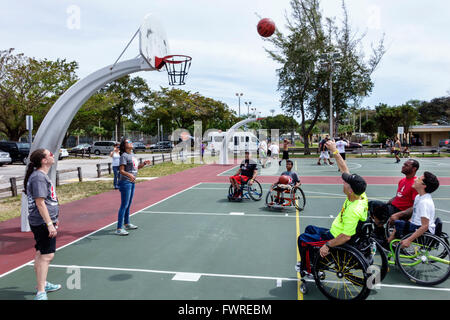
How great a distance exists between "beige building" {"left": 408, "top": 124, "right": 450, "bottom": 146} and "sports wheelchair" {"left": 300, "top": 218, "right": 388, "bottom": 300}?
5559 cm

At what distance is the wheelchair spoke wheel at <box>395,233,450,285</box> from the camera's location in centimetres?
473

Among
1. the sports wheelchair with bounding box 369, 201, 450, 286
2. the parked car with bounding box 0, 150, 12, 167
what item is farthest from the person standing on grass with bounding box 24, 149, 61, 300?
the parked car with bounding box 0, 150, 12, 167

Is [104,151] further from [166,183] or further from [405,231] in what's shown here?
[405,231]

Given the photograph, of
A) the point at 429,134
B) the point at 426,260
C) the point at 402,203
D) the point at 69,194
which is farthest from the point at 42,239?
the point at 429,134

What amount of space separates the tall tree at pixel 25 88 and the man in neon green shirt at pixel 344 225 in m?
35.8

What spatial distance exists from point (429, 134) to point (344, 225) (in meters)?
61.0

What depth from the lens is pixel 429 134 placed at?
55531 millimetres

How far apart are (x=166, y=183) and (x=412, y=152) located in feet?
107

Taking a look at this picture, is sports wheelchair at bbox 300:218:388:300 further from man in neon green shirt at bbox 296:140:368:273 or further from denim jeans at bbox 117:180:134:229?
denim jeans at bbox 117:180:134:229

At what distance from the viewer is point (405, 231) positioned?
5.16 meters

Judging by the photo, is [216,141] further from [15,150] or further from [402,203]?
[402,203]
